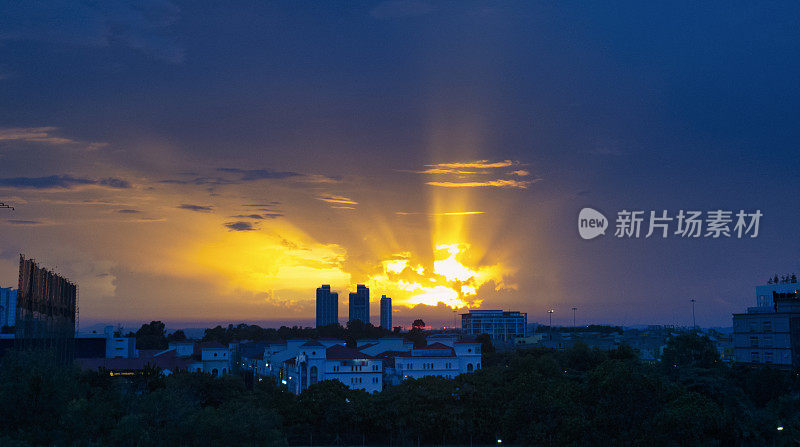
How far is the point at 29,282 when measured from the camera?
41.2 m

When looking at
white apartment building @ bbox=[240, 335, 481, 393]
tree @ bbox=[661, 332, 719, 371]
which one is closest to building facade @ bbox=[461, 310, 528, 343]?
white apartment building @ bbox=[240, 335, 481, 393]

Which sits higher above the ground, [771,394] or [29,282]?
[29,282]

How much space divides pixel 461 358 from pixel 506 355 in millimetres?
13456

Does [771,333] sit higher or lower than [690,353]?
higher

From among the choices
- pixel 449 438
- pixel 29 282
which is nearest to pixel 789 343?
pixel 449 438

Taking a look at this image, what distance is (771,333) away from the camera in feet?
202

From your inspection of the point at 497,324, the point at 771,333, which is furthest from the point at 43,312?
the point at 497,324

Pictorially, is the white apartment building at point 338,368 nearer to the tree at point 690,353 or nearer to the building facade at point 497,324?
the tree at point 690,353

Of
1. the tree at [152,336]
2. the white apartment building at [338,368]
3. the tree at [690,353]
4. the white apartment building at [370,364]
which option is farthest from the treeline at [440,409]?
the tree at [152,336]

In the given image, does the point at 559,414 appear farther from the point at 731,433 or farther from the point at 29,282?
the point at 29,282

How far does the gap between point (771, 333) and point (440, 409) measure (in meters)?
34.0

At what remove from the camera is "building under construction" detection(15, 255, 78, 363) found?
131 feet

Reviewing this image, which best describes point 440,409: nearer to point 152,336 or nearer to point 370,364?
point 370,364

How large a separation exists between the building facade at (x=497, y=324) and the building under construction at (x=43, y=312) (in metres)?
136
